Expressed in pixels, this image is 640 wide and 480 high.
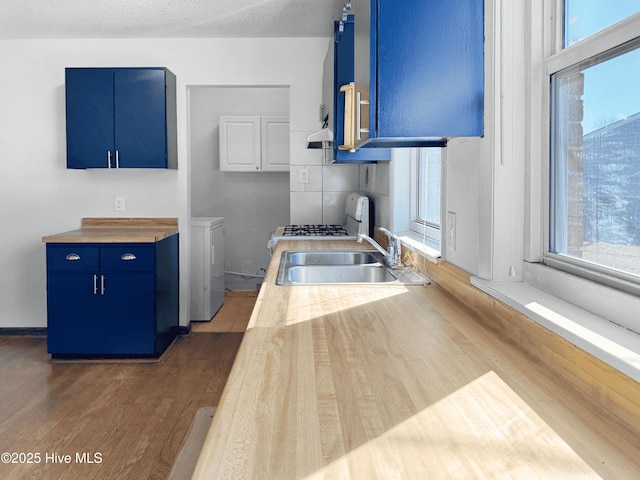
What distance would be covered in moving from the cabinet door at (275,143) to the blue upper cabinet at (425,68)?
4.32 m

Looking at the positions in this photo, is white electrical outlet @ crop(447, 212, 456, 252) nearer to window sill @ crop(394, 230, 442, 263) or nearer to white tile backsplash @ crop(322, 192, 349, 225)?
window sill @ crop(394, 230, 442, 263)

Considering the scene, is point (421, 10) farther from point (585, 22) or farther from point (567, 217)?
point (567, 217)

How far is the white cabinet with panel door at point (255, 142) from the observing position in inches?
237

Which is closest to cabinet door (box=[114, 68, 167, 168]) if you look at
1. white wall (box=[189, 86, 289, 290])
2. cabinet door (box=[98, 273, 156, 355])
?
cabinet door (box=[98, 273, 156, 355])

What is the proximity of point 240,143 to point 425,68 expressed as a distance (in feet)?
14.8

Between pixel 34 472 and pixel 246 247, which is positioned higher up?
pixel 246 247

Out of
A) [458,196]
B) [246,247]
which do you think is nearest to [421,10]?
[458,196]

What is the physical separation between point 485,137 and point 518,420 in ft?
3.19

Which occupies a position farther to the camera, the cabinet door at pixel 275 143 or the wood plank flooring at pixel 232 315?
the cabinet door at pixel 275 143

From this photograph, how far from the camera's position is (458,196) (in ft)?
6.63

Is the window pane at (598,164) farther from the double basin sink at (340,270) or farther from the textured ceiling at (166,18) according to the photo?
the textured ceiling at (166,18)

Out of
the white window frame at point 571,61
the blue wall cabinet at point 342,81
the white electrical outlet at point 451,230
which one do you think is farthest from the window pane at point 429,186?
the white window frame at point 571,61

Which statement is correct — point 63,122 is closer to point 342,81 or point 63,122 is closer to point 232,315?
point 232,315

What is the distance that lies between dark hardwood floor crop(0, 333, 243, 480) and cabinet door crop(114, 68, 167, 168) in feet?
4.66
